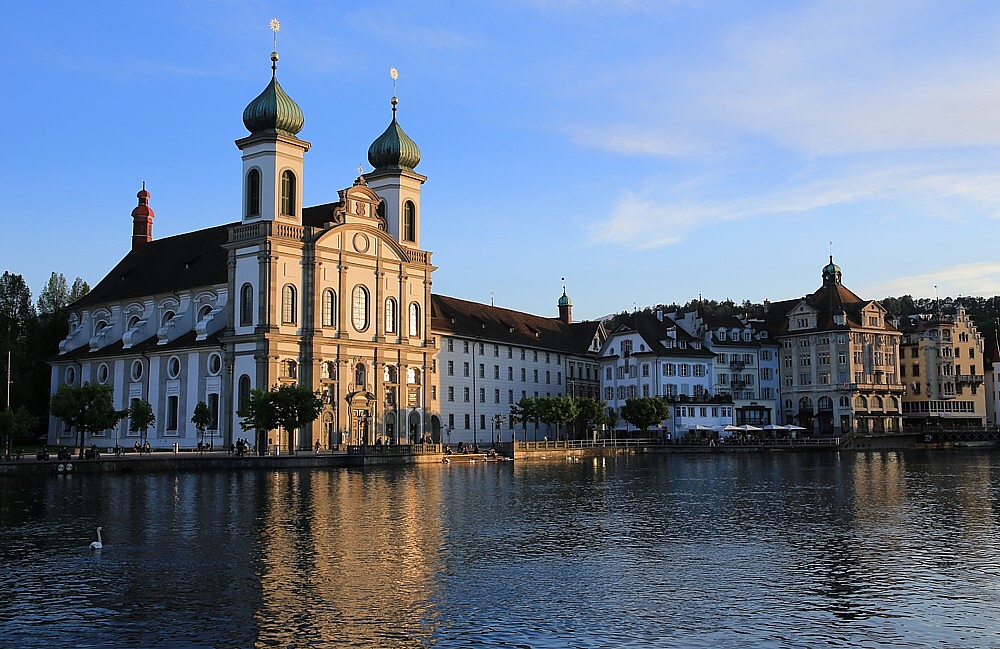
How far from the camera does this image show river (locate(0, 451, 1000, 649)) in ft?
62.5

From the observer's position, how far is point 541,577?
968 inches

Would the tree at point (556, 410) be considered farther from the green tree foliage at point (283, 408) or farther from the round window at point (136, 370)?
the round window at point (136, 370)

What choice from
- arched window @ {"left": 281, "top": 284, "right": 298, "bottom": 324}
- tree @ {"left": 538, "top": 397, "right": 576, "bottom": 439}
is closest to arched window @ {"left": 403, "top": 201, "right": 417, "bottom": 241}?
arched window @ {"left": 281, "top": 284, "right": 298, "bottom": 324}

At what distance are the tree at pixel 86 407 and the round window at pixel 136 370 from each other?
46.4ft

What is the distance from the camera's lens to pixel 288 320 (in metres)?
85.0

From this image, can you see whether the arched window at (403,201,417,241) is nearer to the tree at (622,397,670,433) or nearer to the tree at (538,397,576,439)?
the tree at (538,397,576,439)

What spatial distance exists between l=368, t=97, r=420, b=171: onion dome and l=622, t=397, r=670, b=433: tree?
3200 cm

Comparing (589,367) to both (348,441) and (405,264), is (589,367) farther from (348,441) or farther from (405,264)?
(348,441)

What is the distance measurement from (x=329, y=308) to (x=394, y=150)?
20.4 meters

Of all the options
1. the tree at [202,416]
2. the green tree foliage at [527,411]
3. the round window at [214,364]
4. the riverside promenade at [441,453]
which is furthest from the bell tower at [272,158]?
→ the green tree foliage at [527,411]

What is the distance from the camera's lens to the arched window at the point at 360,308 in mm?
90688

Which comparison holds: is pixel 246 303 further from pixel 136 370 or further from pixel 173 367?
pixel 136 370

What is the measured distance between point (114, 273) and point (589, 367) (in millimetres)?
54512

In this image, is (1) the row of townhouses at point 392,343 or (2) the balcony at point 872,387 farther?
(2) the balcony at point 872,387
